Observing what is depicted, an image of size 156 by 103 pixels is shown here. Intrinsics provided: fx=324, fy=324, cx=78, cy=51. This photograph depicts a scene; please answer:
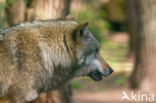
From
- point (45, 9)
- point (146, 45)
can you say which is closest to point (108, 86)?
point (146, 45)

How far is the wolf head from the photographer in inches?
171

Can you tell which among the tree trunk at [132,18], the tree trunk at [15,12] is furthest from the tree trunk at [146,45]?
the tree trunk at [15,12]

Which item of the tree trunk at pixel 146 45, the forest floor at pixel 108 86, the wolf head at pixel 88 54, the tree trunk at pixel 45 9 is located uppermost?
the tree trunk at pixel 45 9

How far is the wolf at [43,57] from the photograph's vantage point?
→ 402 centimetres

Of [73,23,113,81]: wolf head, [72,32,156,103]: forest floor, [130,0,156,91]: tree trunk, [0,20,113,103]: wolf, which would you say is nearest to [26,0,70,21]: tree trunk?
[0,20,113,103]: wolf

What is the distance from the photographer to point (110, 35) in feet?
64.8

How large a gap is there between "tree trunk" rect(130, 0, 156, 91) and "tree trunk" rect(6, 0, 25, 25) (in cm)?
354

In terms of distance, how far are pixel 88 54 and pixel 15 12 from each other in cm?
350

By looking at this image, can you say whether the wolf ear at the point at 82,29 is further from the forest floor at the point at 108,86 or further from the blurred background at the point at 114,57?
the forest floor at the point at 108,86

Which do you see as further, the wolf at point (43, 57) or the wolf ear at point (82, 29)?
the wolf ear at point (82, 29)

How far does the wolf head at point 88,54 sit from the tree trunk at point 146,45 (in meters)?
4.58

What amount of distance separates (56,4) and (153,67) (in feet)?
13.1

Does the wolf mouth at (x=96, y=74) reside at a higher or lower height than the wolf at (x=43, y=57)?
lower

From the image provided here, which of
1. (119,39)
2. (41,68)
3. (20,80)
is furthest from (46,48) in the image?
(119,39)
